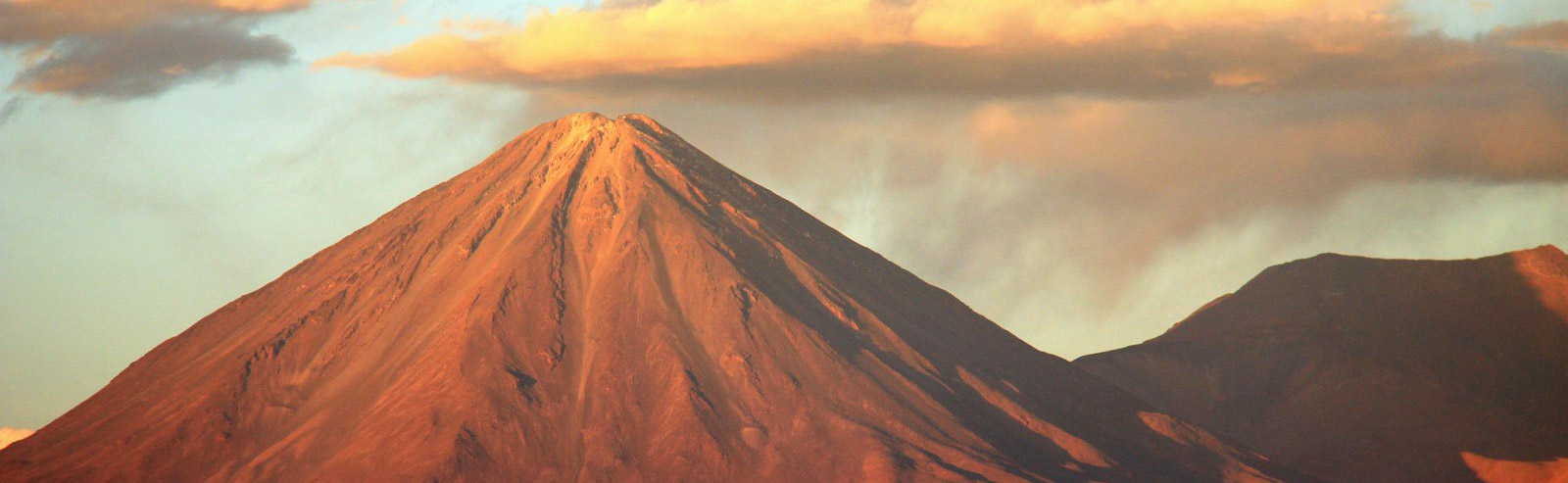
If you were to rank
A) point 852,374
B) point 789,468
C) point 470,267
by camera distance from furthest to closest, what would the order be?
point 470,267
point 852,374
point 789,468

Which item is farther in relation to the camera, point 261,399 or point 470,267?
point 470,267

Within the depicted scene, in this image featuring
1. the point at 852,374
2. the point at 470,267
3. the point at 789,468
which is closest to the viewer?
the point at 789,468

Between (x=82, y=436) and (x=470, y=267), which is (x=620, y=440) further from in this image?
(x=82, y=436)

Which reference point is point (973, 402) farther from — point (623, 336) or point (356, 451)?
point (356, 451)

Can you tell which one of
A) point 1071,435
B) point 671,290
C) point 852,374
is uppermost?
point 671,290

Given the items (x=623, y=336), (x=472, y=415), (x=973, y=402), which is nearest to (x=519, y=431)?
(x=472, y=415)

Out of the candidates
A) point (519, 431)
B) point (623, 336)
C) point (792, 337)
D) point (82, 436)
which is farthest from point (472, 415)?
point (82, 436)

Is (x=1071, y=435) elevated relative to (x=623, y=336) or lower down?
lower down
